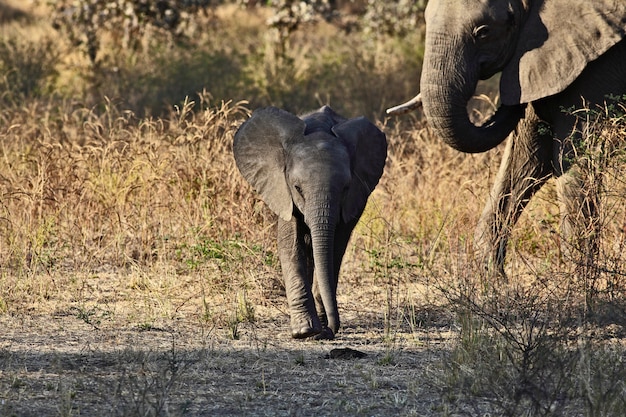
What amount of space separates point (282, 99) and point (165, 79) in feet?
4.59

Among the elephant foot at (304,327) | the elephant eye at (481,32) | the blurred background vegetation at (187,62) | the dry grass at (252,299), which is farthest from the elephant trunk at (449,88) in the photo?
the blurred background vegetation at (187,62)

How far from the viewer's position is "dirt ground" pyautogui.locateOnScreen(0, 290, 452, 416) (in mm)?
5441

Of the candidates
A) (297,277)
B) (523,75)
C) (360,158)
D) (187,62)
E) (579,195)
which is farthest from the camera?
(187,62)

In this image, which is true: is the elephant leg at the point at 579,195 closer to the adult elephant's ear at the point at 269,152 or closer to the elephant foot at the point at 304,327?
the elephant foot at the point at 304,327

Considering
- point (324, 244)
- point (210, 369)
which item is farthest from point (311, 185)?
point (210, 369)

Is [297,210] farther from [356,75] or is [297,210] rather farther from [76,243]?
[356,75]

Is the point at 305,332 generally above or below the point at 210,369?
above

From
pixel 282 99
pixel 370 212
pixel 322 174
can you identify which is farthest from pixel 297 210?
pixel 282 99

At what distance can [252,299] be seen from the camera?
768 centimetres

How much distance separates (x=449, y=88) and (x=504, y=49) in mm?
544

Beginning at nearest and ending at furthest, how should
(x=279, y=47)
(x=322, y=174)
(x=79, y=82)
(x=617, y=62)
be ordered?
1. (x=322, y=174)
2. (x=617, y=62)
3. (x=79, y=82)
4. (x=279, y=47)

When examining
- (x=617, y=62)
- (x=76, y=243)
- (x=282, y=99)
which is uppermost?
(x=282, y=99)

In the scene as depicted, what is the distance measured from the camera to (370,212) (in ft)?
30.7

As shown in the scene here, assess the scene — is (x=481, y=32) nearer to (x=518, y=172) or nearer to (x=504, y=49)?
(x=504, y=49)
